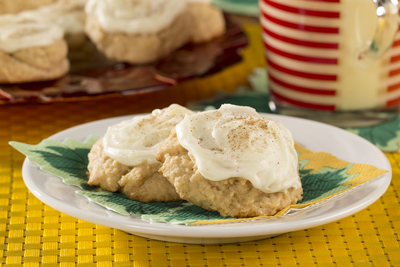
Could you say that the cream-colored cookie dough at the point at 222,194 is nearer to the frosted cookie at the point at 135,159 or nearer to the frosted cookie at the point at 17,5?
the frosted cookie at the point at 135,159

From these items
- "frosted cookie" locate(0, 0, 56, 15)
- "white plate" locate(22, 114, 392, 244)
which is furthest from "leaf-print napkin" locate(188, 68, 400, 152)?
"frosted cookie" locate(0, 0, 56, 15)

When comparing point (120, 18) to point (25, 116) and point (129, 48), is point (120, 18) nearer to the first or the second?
point (129, 48)

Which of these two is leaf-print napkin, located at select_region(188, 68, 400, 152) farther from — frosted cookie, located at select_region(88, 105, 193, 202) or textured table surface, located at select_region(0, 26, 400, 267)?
frosted cookie, located at select_region(88, 105, 193, 202)

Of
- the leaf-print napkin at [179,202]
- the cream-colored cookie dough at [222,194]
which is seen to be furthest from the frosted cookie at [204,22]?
the cream-colored cookie dough at [222,194]

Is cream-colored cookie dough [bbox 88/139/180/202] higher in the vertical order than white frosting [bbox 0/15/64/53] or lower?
lower

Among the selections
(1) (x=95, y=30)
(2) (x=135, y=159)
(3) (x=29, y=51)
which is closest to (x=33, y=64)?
(3) (x=29, y=51)

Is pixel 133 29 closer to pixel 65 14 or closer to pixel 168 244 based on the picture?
pixel 65 14

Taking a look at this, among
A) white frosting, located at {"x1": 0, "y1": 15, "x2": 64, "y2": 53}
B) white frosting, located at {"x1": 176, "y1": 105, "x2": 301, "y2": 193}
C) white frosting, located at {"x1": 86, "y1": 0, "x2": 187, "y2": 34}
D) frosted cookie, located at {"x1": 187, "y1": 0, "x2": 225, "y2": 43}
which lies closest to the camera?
white frosting, located at {"x1": 176, "y1": 105, "x2": 301, "y2": 193}
